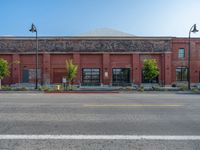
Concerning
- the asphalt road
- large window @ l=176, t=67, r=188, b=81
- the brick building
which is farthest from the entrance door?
the asphalt road

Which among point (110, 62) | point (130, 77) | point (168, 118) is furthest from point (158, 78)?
point (168, 118)

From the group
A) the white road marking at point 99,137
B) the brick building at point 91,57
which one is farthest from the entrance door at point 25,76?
the white road marking at point 99,137

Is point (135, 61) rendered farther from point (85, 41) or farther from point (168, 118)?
point (168, 118)

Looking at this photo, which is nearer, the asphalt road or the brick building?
the asphalt road

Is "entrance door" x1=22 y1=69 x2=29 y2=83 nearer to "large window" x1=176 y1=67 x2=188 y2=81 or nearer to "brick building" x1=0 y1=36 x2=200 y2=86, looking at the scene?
"brick building" x1=0 y1=36 x2=200 y2=86

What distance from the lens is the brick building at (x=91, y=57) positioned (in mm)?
39688

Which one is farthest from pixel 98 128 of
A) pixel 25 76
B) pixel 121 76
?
pixel 25 76

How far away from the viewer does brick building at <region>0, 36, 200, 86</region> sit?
3969 cm

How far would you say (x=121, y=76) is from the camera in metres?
40.6

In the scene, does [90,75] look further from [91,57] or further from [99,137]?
[99,137]

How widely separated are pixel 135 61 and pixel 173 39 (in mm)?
7458

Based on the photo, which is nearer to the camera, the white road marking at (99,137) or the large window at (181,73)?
the white road marking at (99,137)

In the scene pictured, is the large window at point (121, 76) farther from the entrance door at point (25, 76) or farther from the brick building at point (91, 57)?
the entrance door at point (25, 76)

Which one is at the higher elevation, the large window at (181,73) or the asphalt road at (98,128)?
the large window at (181,73)
